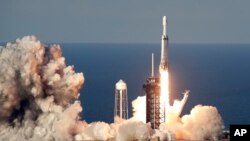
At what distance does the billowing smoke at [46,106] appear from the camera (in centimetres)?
7169

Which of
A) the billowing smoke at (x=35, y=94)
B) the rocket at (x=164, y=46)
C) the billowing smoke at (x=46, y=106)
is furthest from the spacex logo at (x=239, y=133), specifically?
the billowing smoke at (x=35, y=94)

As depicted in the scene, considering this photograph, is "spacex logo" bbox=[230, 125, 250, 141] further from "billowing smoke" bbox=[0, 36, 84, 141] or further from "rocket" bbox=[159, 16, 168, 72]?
"billowing smoke" bbox=[0, 36, 84, 141]

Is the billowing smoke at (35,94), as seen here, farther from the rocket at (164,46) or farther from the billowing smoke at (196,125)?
the billowing smoke at (196,125)

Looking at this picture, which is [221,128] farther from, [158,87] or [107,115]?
[107,115]

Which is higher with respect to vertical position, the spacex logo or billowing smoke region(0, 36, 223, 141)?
billowing smoke region(0, 36, 223, 141)

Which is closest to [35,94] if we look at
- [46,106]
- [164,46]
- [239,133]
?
[46,106]

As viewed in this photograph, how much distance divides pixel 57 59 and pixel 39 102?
466 centimetres

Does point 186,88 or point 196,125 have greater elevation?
point 186,88

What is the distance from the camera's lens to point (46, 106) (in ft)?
241

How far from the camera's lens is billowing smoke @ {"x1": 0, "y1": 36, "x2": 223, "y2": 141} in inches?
2822

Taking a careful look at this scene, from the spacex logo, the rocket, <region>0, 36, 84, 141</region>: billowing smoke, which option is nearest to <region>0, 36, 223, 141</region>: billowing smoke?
<region>0, 36, 84, 141</region>: billowing smoke

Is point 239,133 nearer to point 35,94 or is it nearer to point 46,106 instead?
point 46,106

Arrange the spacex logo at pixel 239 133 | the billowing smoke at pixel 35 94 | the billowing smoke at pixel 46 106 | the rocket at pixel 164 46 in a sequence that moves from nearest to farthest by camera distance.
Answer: the spacex logo at pixel 239 133 < the rocket at pixel 164 46 < the billowing smoke at pixel 46 106 < the billowing smoke at pixel 35 94

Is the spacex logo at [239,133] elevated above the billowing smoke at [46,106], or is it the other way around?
the billowing smoke at [46,106]
